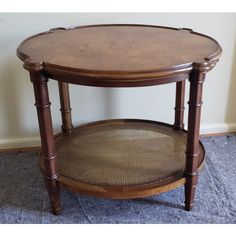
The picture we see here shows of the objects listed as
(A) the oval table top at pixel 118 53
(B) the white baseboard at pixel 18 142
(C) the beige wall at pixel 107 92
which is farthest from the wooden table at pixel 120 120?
(B) the white baseboard at pixel 18 142

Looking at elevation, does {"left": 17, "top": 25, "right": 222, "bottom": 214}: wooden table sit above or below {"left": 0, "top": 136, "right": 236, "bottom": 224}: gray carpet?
above

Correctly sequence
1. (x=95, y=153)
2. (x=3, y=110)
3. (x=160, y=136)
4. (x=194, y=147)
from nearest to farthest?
(x=194, y=147), (x=95, y=153), (x=160, y=136), (x=3, y=110)

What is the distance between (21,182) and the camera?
1.71 meters

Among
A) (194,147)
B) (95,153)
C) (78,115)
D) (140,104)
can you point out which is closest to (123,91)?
(140,104)

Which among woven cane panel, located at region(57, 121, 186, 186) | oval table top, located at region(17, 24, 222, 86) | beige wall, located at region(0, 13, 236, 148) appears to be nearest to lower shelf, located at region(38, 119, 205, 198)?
woven cane panel, located at region(57, 121, 186, 186)

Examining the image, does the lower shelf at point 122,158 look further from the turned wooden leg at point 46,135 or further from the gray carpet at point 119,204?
the gray carpet at point 119,204

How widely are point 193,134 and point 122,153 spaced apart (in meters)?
0.45

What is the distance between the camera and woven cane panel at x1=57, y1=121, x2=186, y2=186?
1.44m

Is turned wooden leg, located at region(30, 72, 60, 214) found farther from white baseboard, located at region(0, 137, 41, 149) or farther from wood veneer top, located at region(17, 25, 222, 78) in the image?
white baseboard, located at region(0, 137, 41, 149)

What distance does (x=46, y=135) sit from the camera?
1.30 meters

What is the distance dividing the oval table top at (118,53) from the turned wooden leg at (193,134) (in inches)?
2.2

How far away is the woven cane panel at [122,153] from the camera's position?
1442 millimetres
